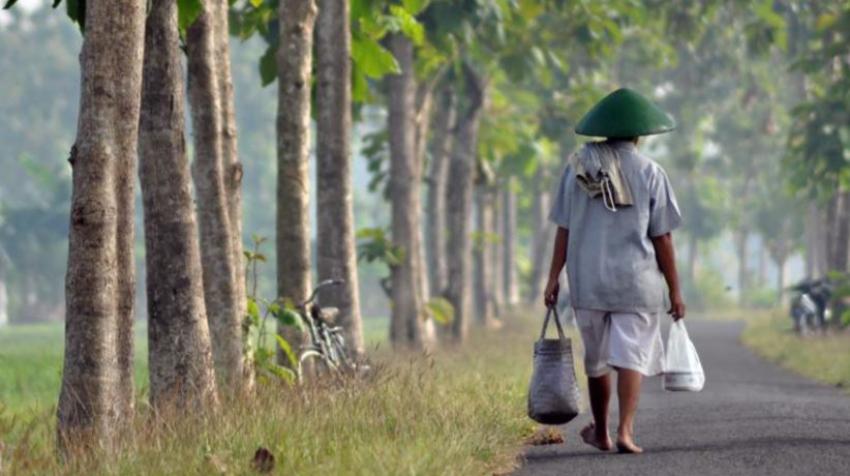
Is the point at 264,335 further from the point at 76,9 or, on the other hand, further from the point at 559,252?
the point at 559,252

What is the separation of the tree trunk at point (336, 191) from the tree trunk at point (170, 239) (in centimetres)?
625

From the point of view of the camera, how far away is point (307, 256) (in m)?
15.7

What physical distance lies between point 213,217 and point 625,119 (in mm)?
3827

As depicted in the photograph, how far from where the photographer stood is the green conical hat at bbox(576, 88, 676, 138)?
10.1 metres

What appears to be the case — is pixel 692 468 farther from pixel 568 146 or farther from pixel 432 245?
pixel 568 146

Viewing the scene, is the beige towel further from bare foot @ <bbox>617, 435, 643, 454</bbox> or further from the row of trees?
the row of trees

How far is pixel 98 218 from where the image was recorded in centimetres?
938

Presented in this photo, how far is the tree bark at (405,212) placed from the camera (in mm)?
24281

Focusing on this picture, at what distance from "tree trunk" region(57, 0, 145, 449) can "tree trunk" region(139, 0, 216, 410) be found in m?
1.49

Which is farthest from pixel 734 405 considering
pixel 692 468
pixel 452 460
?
pixel 452 460

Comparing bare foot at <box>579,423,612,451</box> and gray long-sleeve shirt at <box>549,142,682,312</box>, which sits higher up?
gray long-sleeve shirt at <box>549,142,682,312</box>

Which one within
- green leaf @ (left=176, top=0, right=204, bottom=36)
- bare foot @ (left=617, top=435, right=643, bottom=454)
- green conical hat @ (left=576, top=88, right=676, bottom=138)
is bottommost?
bare foot @ (left=617, top=435, right=643, bottom=454)

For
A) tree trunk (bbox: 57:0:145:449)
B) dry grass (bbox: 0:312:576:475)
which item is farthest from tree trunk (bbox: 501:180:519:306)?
tree trunk (bbox: 57:0:145:449)

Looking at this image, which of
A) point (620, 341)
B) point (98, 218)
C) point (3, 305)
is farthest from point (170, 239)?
point (3, 305)
